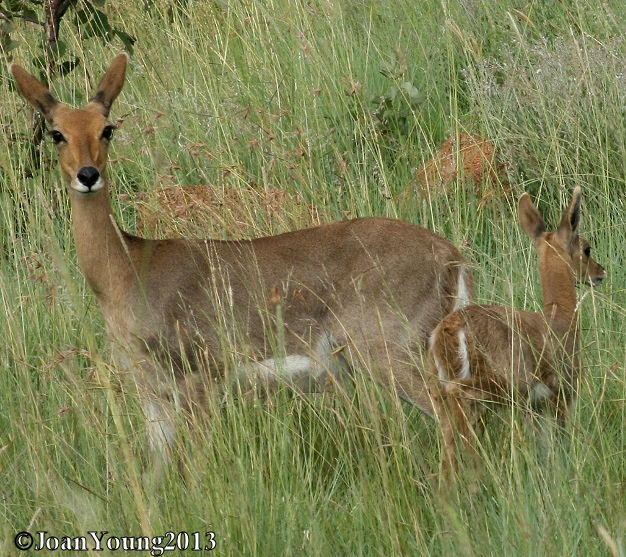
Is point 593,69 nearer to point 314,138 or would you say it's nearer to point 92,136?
point 314,138

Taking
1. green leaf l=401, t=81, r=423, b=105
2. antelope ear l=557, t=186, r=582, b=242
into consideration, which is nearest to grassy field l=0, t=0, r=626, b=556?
green leaf l=401, t=81, r=423, b=105

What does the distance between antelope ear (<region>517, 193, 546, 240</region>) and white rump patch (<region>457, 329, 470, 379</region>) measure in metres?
0.81

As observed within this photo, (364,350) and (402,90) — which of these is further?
(402,90)

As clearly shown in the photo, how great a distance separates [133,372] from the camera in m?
4.28

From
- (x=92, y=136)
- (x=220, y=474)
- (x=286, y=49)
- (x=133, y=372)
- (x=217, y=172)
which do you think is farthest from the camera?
(x=286, y=49)

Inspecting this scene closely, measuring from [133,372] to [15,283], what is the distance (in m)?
1.48

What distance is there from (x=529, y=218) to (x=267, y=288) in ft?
3.49

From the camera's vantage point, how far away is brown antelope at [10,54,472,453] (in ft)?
15.4

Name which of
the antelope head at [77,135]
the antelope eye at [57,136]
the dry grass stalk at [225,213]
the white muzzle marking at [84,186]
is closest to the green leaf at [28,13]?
the dry grass stalk at [225,213]

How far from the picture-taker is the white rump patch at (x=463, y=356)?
4.02 meters

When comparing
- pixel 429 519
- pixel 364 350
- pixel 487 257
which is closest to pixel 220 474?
pixel 429 519

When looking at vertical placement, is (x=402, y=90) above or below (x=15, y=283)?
above

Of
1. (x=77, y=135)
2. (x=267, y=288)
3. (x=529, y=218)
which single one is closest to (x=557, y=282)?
(x=529, y=218)

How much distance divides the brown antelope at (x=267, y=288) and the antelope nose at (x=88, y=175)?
0.19 ft
